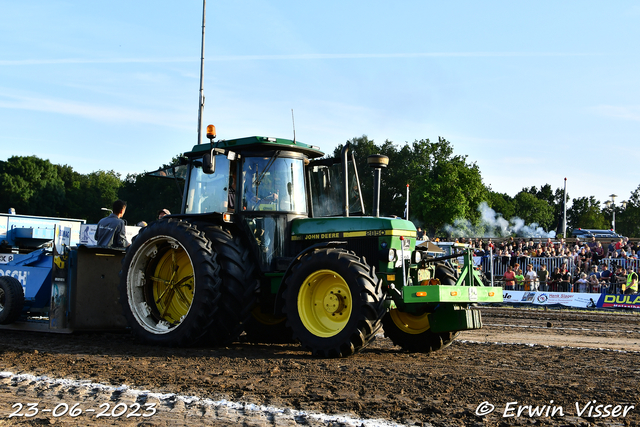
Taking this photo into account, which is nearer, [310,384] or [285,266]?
[310,384]

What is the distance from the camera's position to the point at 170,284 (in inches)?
333

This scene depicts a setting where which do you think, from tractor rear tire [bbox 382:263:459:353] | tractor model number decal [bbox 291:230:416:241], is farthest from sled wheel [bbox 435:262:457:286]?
tractor model number decal [bbox 291:230:416:241]

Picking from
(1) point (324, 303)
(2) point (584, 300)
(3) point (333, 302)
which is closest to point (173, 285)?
(1) point (324, 303)

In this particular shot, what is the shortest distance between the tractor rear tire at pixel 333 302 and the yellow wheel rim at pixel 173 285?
1.79 m

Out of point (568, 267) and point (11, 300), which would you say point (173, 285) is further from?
point (568, 267)

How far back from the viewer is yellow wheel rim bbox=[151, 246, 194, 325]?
847 centimetres

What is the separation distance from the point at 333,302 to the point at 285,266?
43.4 inches

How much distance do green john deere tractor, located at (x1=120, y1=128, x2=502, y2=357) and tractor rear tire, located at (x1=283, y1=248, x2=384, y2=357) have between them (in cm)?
1

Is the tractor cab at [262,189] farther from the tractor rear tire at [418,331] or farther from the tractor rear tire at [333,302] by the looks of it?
the tractor rear tire at [418,331]

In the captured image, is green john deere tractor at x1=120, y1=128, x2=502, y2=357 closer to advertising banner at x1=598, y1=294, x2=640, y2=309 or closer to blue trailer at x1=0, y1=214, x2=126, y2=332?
blue trailer at x1=0, y1=214, x2=126, y2=332

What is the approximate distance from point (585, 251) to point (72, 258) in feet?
60.5

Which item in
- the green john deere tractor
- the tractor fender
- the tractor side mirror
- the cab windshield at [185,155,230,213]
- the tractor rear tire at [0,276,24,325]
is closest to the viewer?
the green john deere tractor

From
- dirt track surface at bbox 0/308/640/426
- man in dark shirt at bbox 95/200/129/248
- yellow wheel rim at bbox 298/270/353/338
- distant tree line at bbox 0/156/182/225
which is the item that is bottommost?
dirt track surface at bbox 0/308/640/426

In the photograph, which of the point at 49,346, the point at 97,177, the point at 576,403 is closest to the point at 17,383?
the point at 49,346
